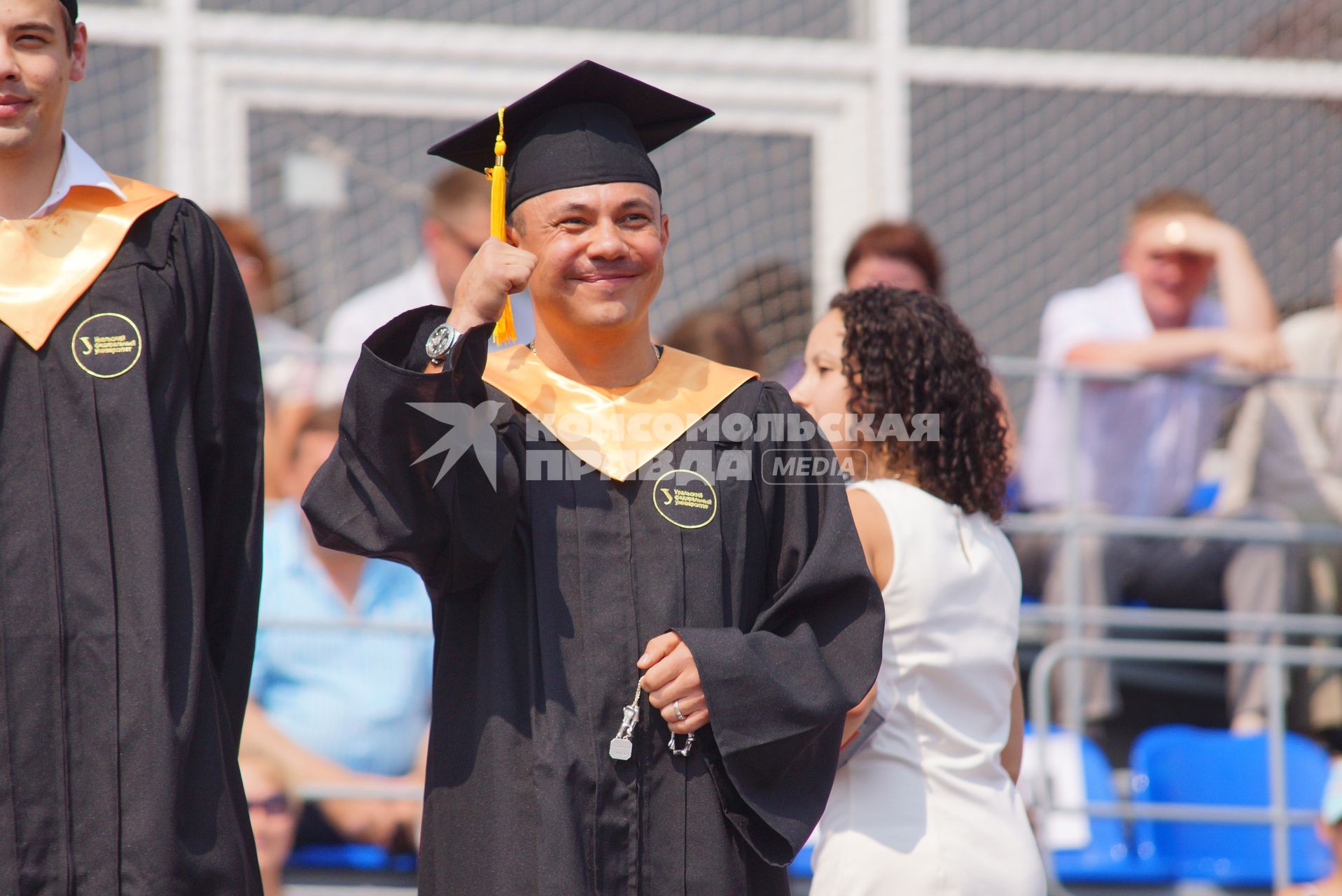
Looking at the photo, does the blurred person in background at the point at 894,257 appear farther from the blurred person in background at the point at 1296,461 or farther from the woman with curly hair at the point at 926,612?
the woman with curly hair at the point at 926,612

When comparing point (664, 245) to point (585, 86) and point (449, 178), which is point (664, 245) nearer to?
point (585, 86)

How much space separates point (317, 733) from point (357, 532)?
8.25ft

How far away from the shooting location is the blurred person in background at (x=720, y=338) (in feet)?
17.0

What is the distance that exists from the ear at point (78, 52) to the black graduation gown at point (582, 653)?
2.49 ft

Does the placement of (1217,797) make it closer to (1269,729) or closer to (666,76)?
(1269,729)

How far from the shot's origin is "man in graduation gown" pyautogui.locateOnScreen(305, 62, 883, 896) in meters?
2.49

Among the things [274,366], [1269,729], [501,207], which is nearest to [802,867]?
[1269,729]

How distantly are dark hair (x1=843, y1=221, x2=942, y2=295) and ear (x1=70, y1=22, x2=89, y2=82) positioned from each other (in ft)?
8.63

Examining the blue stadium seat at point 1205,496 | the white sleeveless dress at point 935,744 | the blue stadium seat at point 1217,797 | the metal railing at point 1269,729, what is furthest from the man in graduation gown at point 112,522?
the blue stadium seat at point 1205,496

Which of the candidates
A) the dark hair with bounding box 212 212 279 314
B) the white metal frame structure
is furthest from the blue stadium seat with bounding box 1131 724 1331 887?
the dark hair with bounding box 212 212 279 314

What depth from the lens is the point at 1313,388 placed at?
5520mm

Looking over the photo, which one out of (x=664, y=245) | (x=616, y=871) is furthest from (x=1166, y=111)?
(x=616, y=871)

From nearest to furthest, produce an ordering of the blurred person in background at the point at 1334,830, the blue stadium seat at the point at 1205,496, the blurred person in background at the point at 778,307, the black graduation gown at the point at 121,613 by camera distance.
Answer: the black graduation gown at the point at 121,613, the blurred person in background at the point at 1334,830, the blue stadium seat at the point at 1205,496, the blurred person in background at the point at 778,307

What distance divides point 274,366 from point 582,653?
309 centimetres
